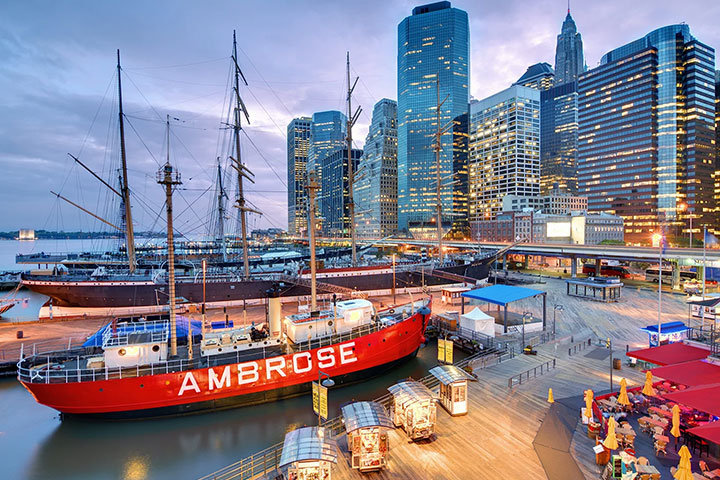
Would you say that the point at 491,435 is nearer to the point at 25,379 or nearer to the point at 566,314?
the point at 25,379

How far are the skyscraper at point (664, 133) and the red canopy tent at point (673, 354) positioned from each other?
153337mm

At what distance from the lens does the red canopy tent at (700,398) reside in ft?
31.3

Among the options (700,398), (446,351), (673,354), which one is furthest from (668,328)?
(446,351)

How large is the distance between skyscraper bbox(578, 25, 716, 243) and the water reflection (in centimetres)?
16523

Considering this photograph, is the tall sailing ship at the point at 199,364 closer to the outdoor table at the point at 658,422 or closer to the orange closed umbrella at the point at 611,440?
the orange closed umbrella at the point at 611,440

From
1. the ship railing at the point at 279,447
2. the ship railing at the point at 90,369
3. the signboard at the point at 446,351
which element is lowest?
the ship railing at the point at 279,447

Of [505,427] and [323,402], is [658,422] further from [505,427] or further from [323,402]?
[323,402]

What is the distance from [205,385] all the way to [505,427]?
13461mm

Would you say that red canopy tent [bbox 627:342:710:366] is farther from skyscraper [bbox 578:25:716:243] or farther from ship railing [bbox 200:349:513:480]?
skyscraper [bbox 578:25:716:243]

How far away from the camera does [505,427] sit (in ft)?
42.0

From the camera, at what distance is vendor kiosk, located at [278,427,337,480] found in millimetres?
8781

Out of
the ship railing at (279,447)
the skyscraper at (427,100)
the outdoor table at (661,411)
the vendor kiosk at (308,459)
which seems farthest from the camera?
the skyscraper at (427,100)

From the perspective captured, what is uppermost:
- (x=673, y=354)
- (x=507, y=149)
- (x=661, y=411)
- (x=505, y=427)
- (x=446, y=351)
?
(x=507, y=149)

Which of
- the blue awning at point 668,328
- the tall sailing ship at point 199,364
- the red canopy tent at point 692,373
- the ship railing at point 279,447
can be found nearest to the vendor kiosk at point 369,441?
the ship railing at point 279,447
